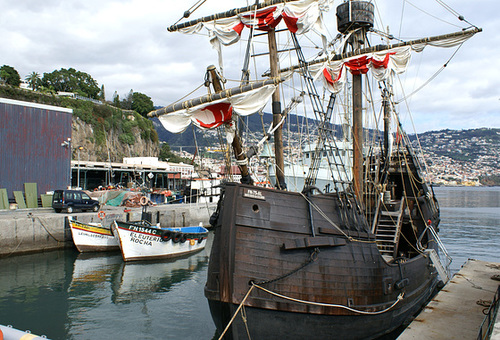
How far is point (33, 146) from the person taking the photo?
1174 inches

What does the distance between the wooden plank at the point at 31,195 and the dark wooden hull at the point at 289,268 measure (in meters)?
24.4

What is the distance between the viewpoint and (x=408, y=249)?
15906 mm

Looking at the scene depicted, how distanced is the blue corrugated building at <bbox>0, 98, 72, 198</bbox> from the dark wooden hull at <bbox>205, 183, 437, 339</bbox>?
2575cm

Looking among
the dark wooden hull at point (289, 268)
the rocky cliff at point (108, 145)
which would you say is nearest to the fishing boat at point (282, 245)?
the dark wooden hull at point (289, 268)

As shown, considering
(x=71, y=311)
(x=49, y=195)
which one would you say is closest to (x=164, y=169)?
(x=49, y=195)

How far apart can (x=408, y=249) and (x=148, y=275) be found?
11474 millimetres

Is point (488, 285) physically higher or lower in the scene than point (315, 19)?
lower

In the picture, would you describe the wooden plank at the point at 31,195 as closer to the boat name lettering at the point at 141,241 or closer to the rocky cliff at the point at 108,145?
the boat name lettering at the point at 141,241

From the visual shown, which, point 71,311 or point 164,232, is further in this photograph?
point 164,232

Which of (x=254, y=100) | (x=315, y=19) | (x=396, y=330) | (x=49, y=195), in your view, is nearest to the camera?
(x=254, y=100)

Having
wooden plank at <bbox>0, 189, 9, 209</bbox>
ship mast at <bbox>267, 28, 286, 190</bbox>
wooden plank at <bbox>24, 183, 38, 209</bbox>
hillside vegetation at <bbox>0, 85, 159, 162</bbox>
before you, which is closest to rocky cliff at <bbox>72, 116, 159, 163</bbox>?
hillside vegetation at <bbox>0, 85, 159, 162</bbox>

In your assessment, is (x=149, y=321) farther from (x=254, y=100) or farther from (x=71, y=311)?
(x=254, y=100)

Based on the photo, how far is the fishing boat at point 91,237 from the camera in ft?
66.7

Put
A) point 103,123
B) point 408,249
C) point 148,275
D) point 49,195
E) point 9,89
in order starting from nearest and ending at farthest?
point 408,249 → point 148,275 → point 49,195 → point 9,89 → point 103,123
